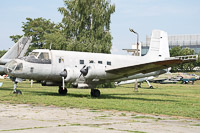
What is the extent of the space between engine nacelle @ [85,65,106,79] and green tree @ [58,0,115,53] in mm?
24607

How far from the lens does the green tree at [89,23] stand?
161 feet

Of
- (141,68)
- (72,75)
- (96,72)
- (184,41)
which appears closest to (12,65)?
(72,75)

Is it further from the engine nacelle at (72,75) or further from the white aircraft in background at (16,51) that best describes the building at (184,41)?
the engine nacelle at (72,75)

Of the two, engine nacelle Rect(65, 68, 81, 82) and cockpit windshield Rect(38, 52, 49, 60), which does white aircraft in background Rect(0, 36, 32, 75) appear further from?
engine nacelle Rect(65, 68, 81, 82)

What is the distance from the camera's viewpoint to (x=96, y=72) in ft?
75.0

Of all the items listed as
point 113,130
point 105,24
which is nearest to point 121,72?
point 113,130

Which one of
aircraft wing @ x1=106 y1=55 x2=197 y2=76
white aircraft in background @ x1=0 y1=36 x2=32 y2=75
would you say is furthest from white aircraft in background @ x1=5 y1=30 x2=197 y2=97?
white aircraft in background @ x1=0 y1=36 x2=32 y2=75

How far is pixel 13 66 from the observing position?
23094mm

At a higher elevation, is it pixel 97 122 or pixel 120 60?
pixel 120 60

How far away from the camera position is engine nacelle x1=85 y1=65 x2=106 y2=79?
22.6 meters

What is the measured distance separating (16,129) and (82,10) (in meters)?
41.9

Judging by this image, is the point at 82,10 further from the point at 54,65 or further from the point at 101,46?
the point at 54,65

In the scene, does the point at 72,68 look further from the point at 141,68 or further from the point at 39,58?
the point at 141,68

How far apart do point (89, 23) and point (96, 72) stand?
28.8 m
